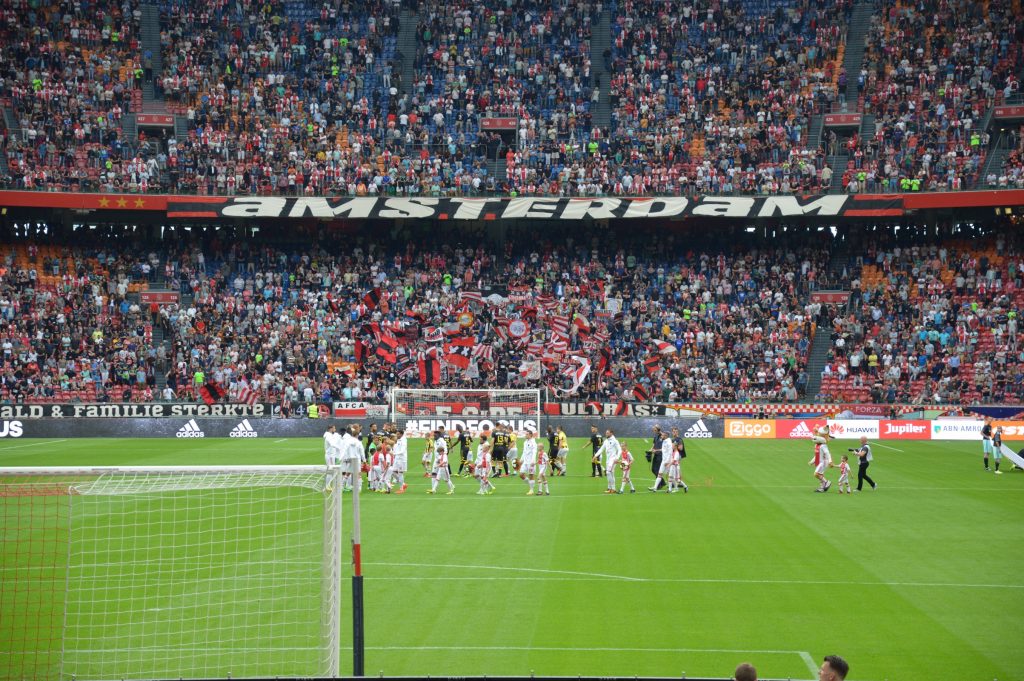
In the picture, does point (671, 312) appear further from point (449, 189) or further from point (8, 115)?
point (8, 115)

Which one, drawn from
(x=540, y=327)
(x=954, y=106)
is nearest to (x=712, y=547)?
(x=540, y=327)

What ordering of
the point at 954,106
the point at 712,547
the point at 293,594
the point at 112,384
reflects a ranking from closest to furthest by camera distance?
the point at 293,594 < the point at 712,547 < the point at 112,384 < the point at 954,106

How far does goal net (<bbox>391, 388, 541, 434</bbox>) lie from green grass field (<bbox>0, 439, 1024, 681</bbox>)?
14833 mm

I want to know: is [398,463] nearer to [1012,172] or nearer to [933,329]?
[933,329]

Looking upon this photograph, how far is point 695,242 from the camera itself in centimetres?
5922

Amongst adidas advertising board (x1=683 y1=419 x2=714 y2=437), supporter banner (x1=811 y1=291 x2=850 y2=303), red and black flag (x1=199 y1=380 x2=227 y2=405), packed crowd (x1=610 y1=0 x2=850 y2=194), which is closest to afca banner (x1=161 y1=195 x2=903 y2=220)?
packed crowd (x1=610 y1=0 x2=850 y2=194)

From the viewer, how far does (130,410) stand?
50281mm

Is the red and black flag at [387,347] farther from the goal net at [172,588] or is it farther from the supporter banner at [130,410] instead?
the goal net at [172,588]

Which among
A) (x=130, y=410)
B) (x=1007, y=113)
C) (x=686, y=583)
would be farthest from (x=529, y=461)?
(x=1007, y=113)

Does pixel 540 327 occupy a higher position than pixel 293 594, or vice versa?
pixel 540 327

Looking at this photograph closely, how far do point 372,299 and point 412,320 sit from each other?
2.65 meters

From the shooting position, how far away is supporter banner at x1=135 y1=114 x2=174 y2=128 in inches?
2314

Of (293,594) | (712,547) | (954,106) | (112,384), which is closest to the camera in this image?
(293,594)

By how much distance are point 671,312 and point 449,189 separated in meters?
13.7
